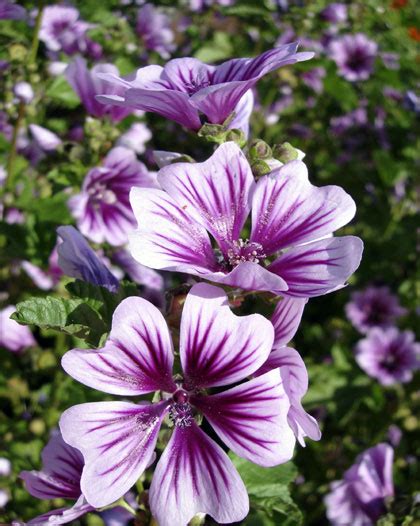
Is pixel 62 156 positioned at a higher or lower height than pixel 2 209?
higher

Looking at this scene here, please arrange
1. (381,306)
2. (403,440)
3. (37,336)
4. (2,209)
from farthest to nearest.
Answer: (381,306)
(403,440)
(37,336)
(2,209)

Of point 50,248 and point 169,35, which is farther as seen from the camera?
point 169,35

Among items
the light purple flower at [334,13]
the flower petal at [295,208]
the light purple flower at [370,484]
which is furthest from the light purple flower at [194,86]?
the light purple flower at [334,13]

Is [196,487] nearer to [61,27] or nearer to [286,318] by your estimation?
[286,318]

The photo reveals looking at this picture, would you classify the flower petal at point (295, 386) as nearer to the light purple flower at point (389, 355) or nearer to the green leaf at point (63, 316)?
the green leaf at point (63, 316)

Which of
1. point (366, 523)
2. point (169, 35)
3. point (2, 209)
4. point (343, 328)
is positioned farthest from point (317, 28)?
point (366, 523)

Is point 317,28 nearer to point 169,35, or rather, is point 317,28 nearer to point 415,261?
point 169,35

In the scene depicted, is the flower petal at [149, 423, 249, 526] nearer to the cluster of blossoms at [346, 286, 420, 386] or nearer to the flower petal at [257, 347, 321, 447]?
the flower petal at [257, 347, 321, 447]

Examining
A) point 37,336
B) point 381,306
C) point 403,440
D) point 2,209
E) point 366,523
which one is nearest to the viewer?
point 366,523
